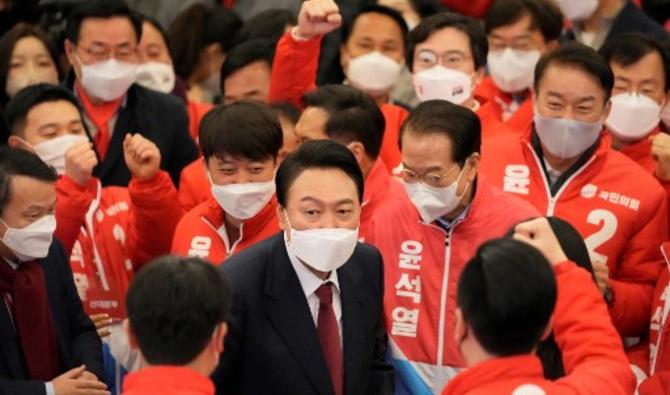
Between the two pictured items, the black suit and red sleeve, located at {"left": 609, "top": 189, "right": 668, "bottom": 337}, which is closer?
the black suit

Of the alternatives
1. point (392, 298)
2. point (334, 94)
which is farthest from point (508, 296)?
point (334, 94)

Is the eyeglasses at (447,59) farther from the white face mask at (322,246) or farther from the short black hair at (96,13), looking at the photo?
the white face mask at (322,246)

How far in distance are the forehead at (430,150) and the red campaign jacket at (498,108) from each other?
1.32 m

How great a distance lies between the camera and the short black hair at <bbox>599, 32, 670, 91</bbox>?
7.01 m

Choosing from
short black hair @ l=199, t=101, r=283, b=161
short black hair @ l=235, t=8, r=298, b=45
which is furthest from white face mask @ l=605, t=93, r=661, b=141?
short black hair @ l=235, t=8, r=298, b=45

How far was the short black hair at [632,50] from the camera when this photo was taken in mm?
7012

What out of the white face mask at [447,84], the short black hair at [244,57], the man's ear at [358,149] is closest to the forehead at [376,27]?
the short black hair at [244,57]

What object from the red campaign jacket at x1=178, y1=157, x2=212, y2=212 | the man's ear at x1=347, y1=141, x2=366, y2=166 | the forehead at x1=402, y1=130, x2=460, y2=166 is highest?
the forehead at x1=402, y1=130, x2=460, y2=166

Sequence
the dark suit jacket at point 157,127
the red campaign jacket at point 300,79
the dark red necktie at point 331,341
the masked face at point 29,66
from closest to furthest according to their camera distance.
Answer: the dark red necktie at point 331,341
the red campaign jacket at point 300,79
the dark suit jacket at point 157,127
the masked face at point 29,66

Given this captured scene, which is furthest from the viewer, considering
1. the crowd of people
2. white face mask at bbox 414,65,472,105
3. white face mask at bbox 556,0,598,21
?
white face mask at bbox 556,0,598,21

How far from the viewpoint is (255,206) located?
604cm

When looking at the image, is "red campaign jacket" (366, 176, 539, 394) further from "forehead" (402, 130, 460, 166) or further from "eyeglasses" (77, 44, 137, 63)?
"eyeglasses" (77, 44, 137, 63)

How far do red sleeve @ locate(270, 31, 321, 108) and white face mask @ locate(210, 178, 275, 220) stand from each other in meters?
1.17

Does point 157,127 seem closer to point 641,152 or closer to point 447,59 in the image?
point 447,59
